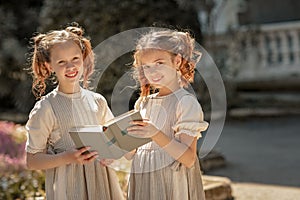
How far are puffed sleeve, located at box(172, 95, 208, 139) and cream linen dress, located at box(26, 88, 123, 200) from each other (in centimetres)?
42

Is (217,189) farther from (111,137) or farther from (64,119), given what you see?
(111,137)

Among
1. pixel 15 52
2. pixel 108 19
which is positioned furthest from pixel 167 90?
pixel 15 52

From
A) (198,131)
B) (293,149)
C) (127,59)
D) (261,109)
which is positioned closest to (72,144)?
(198,131)

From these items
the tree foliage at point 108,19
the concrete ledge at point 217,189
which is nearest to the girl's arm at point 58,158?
the concrete ledge at point 217,189

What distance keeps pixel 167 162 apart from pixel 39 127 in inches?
22.2

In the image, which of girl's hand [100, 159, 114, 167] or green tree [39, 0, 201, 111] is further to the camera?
green tree [39, 0, 201, 111]

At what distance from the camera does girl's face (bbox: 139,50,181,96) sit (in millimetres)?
2664

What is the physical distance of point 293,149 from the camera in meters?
7.44

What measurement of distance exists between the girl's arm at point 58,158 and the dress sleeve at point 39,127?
0.11 ft

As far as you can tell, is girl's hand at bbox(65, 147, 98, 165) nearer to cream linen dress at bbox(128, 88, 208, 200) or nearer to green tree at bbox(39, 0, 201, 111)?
cream linen dress at bbox(128, 88, 208, 200)

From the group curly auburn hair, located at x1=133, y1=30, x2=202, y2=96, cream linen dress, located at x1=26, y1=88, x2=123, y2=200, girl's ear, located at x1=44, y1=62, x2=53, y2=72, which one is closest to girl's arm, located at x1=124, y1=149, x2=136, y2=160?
cream linen dress, located at x1=26, y1=88, x2=123, y2=200

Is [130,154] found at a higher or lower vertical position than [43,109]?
lower

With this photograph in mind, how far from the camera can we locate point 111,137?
2527 millimetres

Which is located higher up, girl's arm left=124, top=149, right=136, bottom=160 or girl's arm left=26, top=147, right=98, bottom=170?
girl's arm left=26, top=147, right=98, bottom=170
